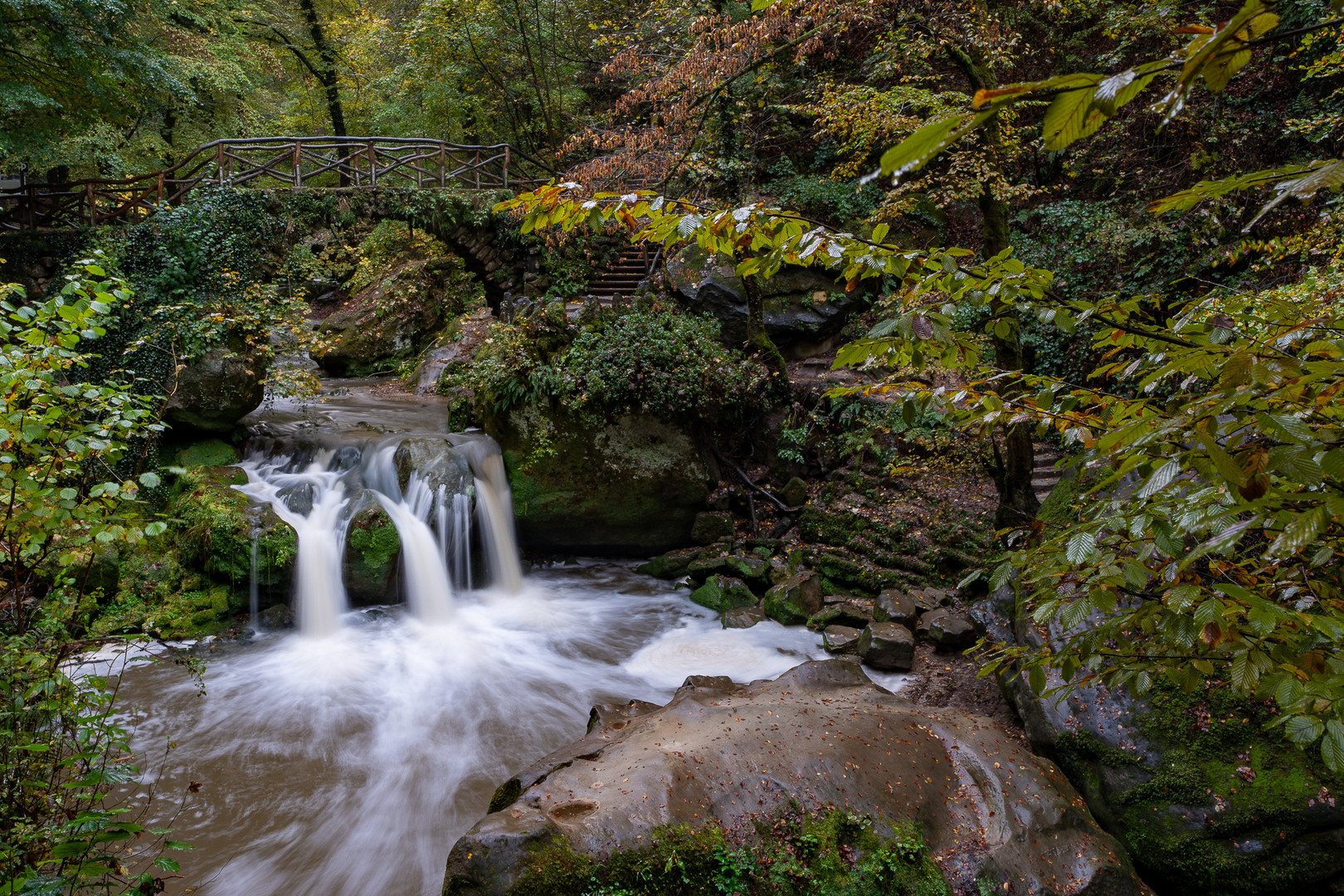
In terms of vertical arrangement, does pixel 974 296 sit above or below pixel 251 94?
below

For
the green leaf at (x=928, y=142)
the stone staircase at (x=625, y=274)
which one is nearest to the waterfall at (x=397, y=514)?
the stone staircase at (x=625, y=274)

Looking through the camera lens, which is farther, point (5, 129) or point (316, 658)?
point (5, 129)

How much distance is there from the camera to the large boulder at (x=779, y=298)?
38.0 feet

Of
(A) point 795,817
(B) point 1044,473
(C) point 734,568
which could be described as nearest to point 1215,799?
(A) point 795,817

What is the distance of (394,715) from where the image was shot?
21.0ft

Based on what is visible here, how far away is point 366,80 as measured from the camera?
20938 millimetres

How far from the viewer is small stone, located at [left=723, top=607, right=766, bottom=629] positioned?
26.1 ft

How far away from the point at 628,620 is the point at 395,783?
11.2 ft

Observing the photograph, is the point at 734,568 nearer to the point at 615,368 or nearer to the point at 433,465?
the point at 615,368

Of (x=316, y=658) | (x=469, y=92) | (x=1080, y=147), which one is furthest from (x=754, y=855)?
(x=469, y=92)

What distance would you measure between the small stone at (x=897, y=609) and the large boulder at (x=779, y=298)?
5719 millimetres

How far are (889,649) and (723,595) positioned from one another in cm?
247

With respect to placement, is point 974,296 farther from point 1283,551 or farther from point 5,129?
point 5,129

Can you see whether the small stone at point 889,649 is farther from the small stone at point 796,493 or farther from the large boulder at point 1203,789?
the small stone at point 796,493
